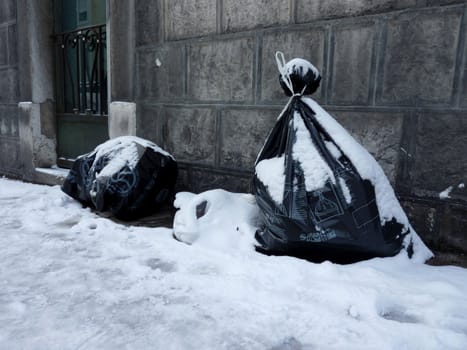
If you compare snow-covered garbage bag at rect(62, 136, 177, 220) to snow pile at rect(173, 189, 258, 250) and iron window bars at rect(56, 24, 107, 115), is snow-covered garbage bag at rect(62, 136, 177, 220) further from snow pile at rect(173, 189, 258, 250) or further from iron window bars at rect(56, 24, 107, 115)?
iron window bars at rect(56, 24, 107, 115)

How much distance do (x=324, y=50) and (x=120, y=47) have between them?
6.13ft

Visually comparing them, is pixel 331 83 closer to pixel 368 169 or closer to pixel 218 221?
pixel 368 169

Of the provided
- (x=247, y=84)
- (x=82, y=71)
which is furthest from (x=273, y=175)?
(x=82, y=71)

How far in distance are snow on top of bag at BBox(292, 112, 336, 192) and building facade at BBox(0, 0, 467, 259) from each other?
508 mm

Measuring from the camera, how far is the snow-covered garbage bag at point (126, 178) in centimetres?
257

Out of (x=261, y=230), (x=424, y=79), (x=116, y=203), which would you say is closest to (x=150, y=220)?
(x=116, y=203)

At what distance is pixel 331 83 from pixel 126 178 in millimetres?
1460

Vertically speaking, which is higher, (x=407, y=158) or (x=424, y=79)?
(x=424, y=79)

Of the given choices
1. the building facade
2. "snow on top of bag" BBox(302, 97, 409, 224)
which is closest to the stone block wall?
the building facade

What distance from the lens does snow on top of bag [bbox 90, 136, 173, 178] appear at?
2.60m

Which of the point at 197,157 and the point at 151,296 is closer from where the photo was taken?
the point at 151,296

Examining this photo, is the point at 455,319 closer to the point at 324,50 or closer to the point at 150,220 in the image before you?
the point at 324,50

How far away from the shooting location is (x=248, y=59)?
2598 mm

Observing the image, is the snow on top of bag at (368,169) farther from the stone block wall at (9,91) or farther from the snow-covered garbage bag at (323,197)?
the stone block wall at (9,91)
